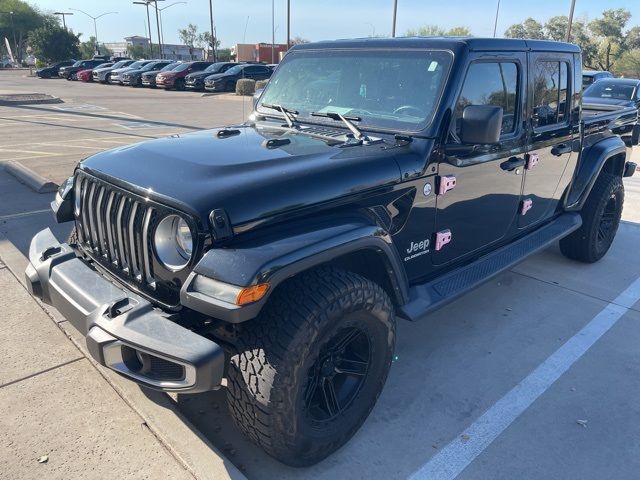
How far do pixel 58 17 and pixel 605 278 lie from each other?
94.1 metres

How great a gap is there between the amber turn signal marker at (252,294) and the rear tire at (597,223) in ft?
12.8

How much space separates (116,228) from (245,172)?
2.30ft

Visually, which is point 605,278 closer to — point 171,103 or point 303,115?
point 303,115

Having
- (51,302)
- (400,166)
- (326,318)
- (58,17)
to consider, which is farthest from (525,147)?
(58,17)

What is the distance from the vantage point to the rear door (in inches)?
151

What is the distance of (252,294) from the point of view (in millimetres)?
2020

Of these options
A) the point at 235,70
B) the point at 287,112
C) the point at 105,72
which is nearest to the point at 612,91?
the point at 287,112

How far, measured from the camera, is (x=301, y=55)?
385 cm

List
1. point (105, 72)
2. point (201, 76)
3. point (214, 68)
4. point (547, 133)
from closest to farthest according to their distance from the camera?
point (547, 133), point (201, 76), point (214, 68), point (105, 72)

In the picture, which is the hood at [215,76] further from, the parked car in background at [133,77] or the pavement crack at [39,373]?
the pavement crack at [39,373]

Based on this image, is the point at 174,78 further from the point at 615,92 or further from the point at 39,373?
the point at 39,373

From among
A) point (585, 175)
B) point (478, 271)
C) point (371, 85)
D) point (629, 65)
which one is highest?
point (629, 65)

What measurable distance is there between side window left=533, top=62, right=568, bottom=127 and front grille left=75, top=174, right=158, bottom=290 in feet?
9.37

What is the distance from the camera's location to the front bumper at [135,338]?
200 centimetres
